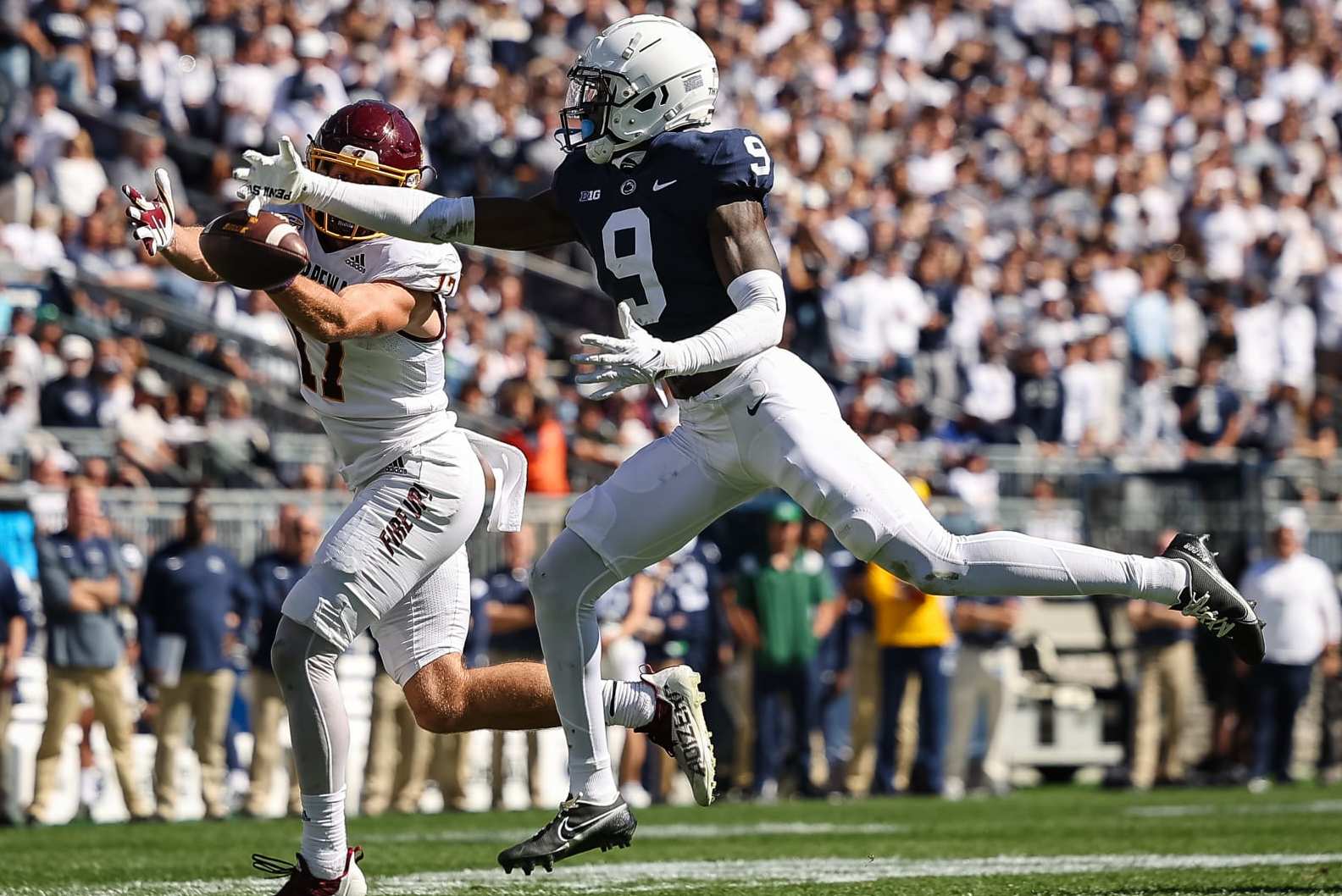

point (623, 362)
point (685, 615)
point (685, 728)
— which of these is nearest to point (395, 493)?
point (685, 728)

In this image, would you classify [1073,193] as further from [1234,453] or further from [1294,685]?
[1294,685]

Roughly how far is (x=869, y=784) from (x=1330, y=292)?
736 centimetres

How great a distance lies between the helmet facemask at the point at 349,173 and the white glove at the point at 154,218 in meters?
0.40

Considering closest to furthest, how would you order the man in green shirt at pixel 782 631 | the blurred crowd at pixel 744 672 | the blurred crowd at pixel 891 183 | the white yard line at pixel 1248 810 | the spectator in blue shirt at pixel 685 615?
the white yard line at pixel 1248 810, the blurred crowd at pixel 744 672, the spectator in blue shirt at pixel 685 615, the man in green shirt at pixel 782 631, the blurred crowd at pixel 891 183

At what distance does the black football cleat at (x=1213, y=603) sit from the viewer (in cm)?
517

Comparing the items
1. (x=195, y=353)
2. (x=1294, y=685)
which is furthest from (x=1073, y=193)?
(x=195, y=353)

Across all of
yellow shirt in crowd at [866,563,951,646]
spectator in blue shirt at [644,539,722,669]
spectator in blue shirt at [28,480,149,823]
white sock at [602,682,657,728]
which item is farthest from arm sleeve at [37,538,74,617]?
white sock at [602,682,657,728]

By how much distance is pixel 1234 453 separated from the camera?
14930mm

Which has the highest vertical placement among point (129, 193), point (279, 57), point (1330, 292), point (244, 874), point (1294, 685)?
point (279, 57)

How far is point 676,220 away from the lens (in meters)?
5.07

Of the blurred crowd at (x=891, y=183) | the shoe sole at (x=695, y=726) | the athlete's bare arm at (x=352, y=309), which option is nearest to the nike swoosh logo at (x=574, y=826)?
the shoe sole at (x=695, y=726)

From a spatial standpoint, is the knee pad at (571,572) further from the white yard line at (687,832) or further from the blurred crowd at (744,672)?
the blurred crowd at (744,672)

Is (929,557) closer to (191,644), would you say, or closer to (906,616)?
(191,644)

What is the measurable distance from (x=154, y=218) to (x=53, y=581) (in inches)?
209
